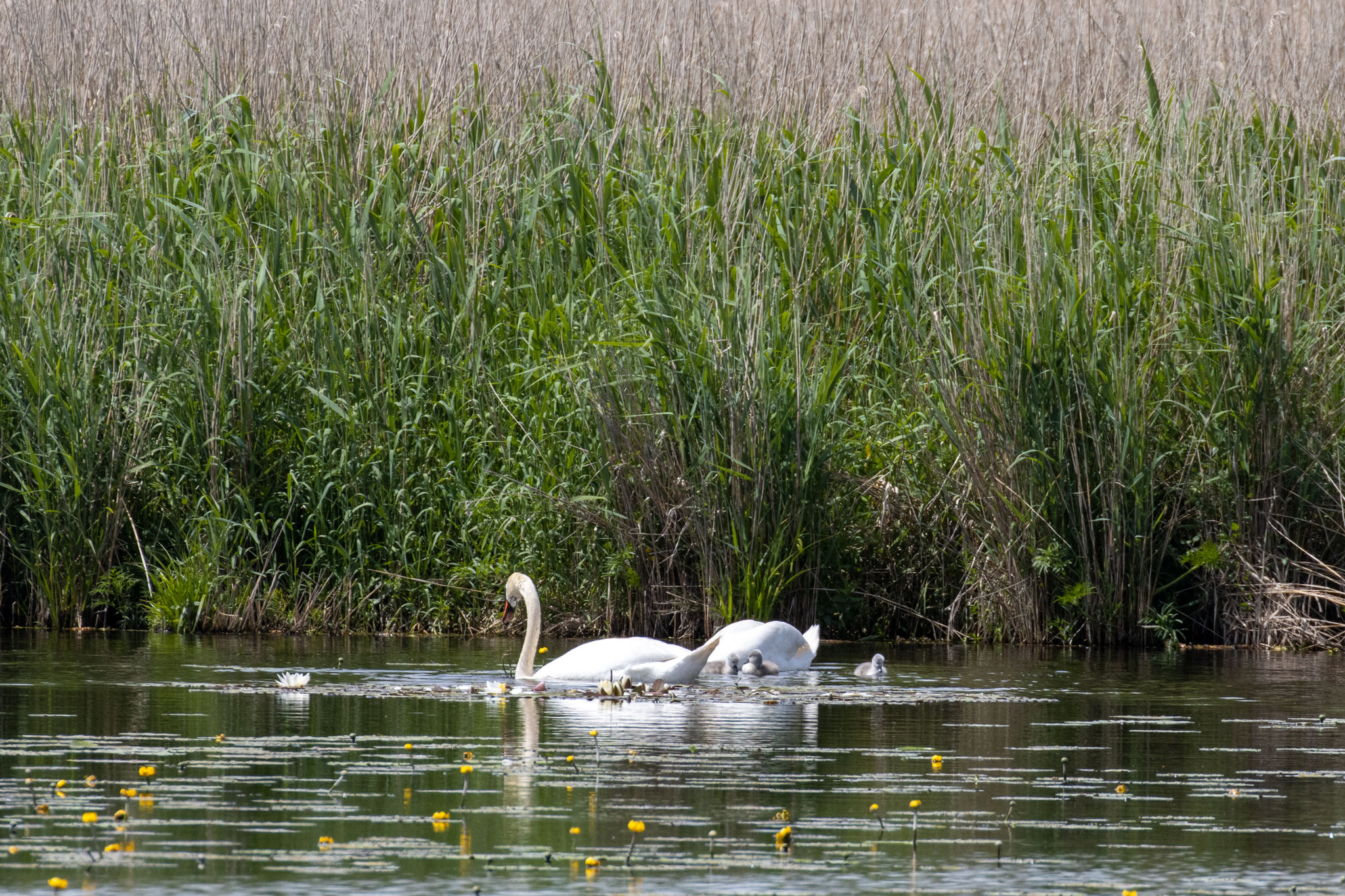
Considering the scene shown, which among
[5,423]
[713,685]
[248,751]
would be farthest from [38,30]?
[248,751]

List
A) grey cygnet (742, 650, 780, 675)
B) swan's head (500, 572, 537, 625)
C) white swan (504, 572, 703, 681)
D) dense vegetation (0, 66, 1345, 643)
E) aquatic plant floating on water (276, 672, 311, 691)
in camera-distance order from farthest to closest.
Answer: dense vegetation (0, 66, 1345, 643) → swan's head (500, 572, 537, 625) → grey cygnet (742, 650, 780, 675) → white swan (504, 572, 703, 681) → aquatic plant floating on water (276, 672, 311, 691)

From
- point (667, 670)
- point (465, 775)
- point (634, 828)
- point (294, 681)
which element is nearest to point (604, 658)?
point (667, 670)

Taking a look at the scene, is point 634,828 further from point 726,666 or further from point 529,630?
point 726,666

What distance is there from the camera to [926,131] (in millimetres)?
13070

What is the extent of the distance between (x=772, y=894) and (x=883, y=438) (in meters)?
6.77

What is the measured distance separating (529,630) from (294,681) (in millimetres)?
1208

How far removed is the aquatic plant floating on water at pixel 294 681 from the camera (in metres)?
8.20

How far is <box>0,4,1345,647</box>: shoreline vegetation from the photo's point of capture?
34.4ft

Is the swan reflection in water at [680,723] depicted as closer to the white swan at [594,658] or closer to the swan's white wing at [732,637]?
the white swan at [594,658]

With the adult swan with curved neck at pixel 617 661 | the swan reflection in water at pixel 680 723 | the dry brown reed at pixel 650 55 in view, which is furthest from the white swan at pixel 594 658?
the dry brown reed at pixel 650 55

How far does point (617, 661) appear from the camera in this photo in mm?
8758

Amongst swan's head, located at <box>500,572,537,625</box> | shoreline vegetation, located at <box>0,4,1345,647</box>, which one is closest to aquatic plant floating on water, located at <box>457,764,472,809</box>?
swan's head, located at <box>500,572,537,625</box>

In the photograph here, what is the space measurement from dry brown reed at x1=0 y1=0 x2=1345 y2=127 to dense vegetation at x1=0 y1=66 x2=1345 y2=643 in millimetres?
1550

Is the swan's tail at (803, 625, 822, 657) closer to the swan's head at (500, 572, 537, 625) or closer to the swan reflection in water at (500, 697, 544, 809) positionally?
the swan's head at (500, 572, 537, 625)
